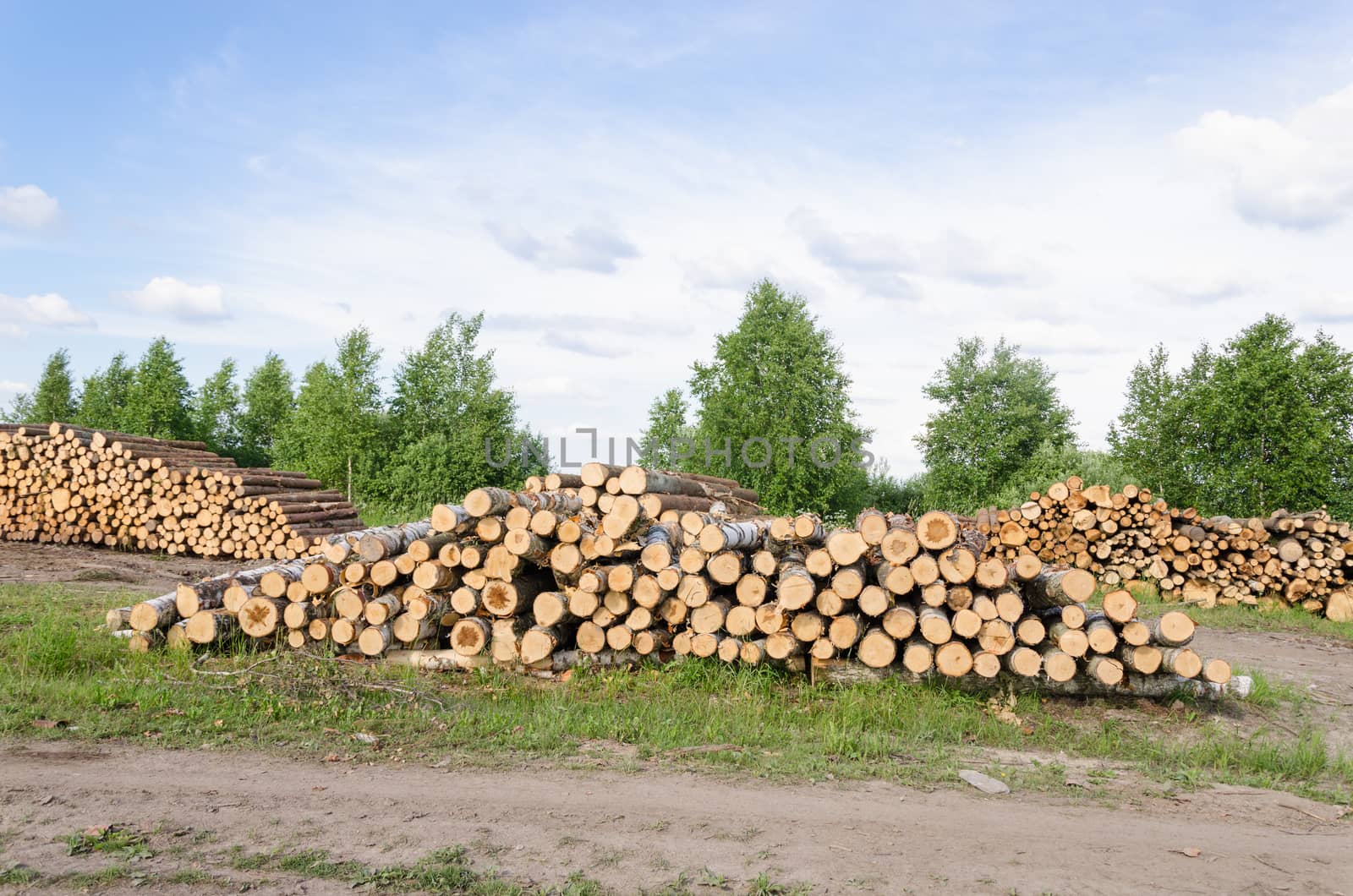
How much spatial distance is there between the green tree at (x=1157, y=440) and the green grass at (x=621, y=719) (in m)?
12.8

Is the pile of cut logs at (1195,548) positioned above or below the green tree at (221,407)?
below

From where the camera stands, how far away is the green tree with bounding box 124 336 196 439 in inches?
1315

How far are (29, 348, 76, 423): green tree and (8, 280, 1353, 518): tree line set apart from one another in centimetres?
226

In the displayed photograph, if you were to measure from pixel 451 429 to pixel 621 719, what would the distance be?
2247 cm

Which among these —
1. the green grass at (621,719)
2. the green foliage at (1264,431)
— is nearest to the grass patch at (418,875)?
the green grass at (621,719)

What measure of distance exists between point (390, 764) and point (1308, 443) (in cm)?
1887

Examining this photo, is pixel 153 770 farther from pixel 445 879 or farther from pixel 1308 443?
pixel 1308 443

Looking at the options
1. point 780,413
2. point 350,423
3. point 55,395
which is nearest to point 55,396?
point 55,395

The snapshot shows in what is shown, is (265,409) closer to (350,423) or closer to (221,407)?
(221,407)

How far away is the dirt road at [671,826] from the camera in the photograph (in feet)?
14.0

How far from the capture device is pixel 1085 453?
29.2m

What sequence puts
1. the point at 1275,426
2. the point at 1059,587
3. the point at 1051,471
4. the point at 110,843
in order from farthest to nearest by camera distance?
the point at 1051,471 < the point at 1275,426 < the point at 1059,587 < the point at 110,843

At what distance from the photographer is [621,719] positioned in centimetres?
652

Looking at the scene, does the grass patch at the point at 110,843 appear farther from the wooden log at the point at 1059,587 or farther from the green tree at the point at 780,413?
the green tree at the point at 780,413
